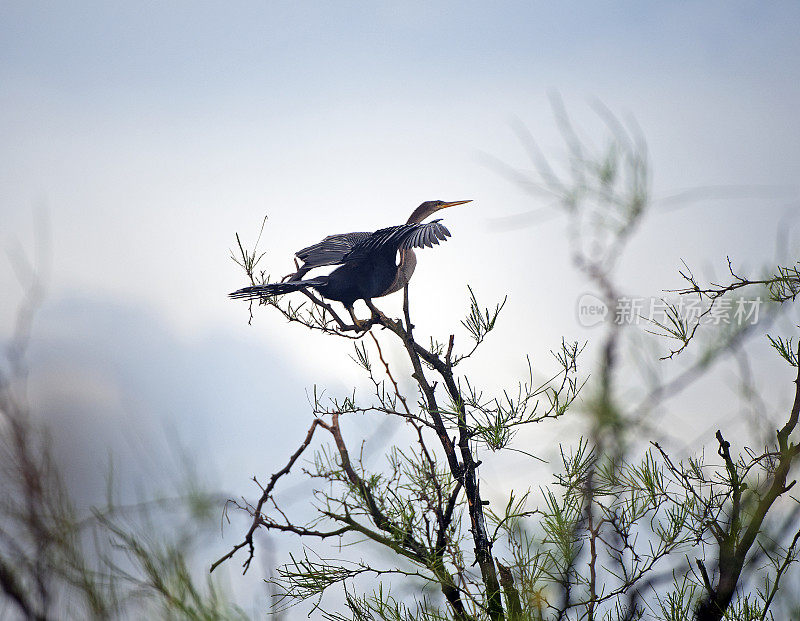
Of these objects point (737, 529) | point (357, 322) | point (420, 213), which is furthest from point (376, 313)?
point (737, 529)

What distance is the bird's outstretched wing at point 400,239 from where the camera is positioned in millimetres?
1232

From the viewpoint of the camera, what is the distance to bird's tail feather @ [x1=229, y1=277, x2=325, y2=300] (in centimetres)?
131

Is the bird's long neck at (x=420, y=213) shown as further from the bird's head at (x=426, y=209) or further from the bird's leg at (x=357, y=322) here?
the bird's leg at (x=357, y=322)

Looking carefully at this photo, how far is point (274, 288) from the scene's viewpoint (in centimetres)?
131

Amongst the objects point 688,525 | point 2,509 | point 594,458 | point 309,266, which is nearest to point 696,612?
point 688,525

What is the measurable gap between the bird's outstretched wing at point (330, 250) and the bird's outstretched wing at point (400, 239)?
0.06 ft

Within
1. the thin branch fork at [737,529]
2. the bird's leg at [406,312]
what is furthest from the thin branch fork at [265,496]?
the thin branch fork at [737,529]

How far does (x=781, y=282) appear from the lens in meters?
1.19

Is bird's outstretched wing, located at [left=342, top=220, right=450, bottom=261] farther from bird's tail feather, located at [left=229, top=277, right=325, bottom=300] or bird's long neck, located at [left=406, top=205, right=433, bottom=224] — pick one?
bird's long neck, located at [left=406, top=205, right=433, bottom=224]

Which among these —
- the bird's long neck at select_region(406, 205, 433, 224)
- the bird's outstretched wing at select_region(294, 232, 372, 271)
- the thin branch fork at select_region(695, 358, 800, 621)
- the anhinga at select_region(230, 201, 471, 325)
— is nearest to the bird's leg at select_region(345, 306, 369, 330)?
the anhinga at select_region(230, 201, 471, 325)

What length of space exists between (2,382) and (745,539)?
3.21 ft

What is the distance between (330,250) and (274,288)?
126 millimetres

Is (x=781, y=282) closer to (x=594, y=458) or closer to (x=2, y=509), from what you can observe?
(x=594, y=458)

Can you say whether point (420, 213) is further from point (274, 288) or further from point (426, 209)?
point (274, 288)
